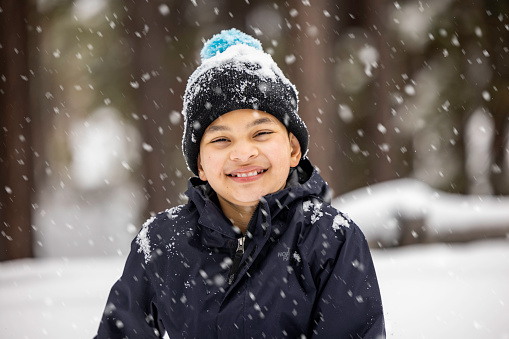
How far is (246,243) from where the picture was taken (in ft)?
5.97

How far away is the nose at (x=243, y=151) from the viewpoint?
5.87 ft

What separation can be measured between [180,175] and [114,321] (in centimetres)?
770

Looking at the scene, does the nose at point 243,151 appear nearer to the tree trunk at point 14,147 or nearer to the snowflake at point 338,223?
the snowflake at point 338,223

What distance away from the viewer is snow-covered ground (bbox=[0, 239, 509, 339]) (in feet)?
9.39

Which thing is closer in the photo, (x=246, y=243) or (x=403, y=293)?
(x=246, y=243)

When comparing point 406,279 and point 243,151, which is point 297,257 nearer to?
point 243,151

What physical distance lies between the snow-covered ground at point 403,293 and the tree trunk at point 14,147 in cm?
32

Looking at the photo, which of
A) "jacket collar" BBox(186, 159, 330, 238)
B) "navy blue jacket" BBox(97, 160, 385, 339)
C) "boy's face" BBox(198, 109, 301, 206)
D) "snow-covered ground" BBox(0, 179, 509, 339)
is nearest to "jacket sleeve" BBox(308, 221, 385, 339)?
"navy blue jacket" BBox(97, 160, 385, 339)

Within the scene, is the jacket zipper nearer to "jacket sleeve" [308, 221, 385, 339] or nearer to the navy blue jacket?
the navy blue jacket

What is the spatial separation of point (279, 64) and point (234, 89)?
5591 millimetres

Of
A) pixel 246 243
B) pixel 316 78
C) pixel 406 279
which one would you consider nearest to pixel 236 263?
pixel 246 243

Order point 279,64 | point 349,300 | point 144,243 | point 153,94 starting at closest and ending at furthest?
point 349,300 < point 144,243 < point 153,94 < point 279,64

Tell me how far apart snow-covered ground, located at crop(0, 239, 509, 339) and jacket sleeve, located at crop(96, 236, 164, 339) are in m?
1.08

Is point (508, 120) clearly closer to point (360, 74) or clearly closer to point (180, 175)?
point (360, 74)
